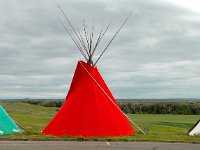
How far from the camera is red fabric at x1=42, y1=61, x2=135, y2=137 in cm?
1680

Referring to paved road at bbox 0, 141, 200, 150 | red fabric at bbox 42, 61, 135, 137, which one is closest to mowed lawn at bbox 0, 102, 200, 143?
red fabric at bbox 42, 61, 135, 137

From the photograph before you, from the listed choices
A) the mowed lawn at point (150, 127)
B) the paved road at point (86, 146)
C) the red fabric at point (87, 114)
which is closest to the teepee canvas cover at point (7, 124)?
the mowed lawn at point (150, 127)

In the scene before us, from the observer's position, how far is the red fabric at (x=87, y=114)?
1680 centimetres

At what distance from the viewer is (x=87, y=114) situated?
16969 mm

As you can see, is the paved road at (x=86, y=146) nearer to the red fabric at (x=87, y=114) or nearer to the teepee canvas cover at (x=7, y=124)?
the red fabric at (x=87, y=114)

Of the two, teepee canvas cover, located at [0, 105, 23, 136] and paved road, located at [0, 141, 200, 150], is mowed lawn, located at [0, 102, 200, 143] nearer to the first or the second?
teepee canvas cover, located at [0, 105, 23, 136]

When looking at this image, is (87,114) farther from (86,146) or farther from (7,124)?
(7,124)

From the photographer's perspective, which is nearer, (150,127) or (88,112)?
(88,112)

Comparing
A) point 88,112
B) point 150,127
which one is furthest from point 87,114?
point 150,127

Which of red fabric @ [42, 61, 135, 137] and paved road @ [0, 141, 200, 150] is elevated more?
red fabric @ [42, 61, 135, 137]

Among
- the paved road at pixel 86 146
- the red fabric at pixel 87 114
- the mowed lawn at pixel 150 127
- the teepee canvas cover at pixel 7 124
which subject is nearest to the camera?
the paved road at pixel 86 146

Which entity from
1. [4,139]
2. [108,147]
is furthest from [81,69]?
[108,147]

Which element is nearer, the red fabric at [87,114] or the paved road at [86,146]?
the paved road at [86,146]

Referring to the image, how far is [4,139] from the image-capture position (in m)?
15.3
